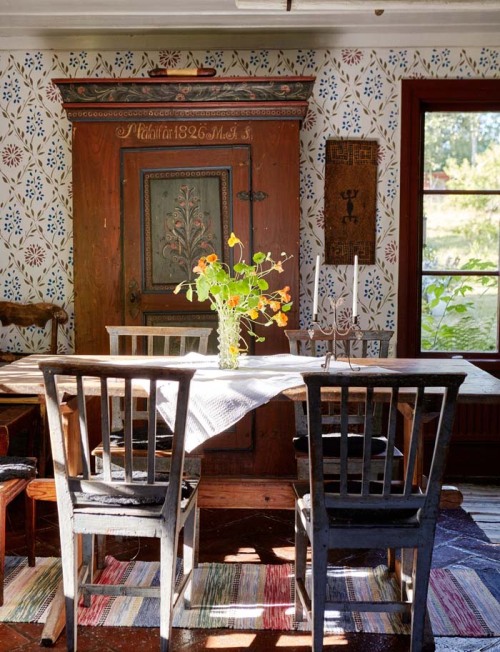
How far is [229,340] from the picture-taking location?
2.98 m

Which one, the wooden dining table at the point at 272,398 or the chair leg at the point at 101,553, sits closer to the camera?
the wooden dining table at the point at 272,398

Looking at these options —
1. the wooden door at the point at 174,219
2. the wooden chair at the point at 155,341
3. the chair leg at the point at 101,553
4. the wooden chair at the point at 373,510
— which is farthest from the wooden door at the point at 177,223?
the wooden chair at the point at 373,510

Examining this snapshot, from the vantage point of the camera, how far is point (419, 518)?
7.20 feet

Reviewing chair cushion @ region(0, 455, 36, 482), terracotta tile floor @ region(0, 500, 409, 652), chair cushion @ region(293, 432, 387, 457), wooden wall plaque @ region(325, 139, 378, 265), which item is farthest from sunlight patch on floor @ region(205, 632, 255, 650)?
wooden wall plaque @ region(325, 139, 378, 265)

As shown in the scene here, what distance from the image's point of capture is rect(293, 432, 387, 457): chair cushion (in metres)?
3.04

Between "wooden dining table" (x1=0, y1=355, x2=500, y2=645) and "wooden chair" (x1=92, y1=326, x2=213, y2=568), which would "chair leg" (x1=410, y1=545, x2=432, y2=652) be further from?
"wooden chair" (x1=92, y1=326, x2=213, y2=568)

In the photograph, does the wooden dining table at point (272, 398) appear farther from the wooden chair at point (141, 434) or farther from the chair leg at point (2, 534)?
the chair leg at point (2, 534)

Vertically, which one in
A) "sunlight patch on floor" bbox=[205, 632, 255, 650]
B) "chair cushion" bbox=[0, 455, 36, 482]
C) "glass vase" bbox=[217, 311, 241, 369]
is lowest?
"sunlight patch on floor" bbox=[205, 632, 255, 650]

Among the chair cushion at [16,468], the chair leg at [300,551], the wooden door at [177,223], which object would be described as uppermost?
the wooden door at [177,223]

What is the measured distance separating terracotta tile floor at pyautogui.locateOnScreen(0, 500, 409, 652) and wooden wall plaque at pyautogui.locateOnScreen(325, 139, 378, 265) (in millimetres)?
1652

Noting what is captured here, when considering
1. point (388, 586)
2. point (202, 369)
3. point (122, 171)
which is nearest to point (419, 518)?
point (388, 586)

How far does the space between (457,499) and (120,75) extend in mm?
3202

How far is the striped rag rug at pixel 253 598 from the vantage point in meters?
2.65

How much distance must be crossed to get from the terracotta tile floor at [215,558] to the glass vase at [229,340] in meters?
0.87
